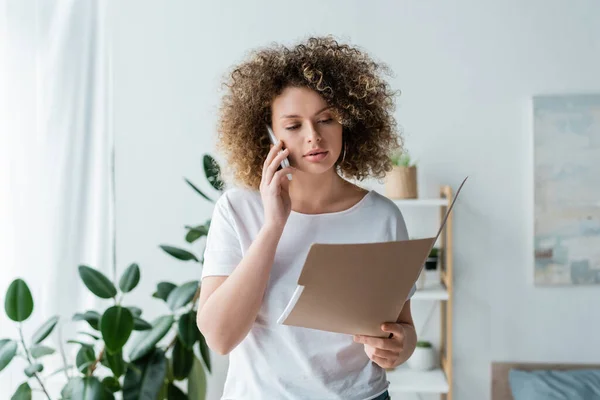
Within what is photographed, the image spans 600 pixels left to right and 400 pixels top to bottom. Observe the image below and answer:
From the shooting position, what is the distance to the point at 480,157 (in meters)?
2.99

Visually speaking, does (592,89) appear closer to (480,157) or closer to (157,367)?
(480,157)

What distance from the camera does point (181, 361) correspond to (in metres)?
2.44

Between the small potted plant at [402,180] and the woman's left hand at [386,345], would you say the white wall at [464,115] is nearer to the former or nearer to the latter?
the small potted plant at [402,180]

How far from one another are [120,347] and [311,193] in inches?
49.3

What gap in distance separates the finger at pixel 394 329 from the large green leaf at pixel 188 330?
138 cm

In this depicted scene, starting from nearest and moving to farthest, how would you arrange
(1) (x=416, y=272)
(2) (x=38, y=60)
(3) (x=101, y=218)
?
(1) (x=416, y=272) → (2) (x=38, y=60) → (3) (x=101, y=218)

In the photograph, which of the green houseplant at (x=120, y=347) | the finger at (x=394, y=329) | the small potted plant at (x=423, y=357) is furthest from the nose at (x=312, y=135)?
the small potted plant at (x=423, y=357)

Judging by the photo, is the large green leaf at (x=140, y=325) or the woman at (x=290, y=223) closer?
the woman at (x=290, y=223)

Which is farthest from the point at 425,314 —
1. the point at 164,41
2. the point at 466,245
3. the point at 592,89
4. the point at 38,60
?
the point at 38,60

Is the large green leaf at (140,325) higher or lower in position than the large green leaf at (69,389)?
higher

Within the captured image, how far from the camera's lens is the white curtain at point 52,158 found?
7.25ft

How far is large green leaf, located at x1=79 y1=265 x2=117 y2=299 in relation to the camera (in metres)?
2.25

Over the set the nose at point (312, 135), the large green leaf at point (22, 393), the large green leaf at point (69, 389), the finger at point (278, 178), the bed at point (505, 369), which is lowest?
the bed at point (505, 369)

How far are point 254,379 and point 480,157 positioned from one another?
2.14 m
